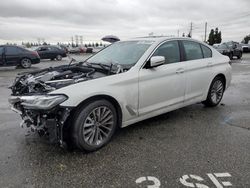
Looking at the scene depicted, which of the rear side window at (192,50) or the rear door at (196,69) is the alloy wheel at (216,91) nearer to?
the rear door at (196,69)

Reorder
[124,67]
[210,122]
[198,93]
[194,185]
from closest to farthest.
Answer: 1. [194,185]
2. [124,67]
3. [210,122]
4. [198,93]

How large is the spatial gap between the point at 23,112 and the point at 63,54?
21116mm

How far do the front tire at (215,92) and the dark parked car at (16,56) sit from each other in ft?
41.1

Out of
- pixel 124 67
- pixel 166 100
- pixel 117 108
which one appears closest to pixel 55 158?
pixel 117 108

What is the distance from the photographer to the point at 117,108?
3.84m

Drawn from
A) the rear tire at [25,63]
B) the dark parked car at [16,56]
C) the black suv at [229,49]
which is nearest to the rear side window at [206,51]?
the dark parked car at [16,56]

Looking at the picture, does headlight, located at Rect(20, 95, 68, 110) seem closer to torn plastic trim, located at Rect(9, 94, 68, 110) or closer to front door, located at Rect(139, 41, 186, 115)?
torn plastic trim, located at Rect(9, 94, 68, 110)

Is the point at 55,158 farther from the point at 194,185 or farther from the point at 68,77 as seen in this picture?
the point at 194,185

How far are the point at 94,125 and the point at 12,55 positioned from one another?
1325cm

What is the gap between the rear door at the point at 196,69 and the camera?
16.1ft

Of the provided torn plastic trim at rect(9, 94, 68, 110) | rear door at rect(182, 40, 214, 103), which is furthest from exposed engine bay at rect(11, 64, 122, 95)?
rear door at rect(182, 40, 214, 103)

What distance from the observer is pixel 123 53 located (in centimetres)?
462

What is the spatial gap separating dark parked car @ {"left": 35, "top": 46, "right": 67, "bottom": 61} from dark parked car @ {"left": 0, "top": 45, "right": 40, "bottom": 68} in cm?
706

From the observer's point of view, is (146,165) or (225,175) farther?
(146,165)
